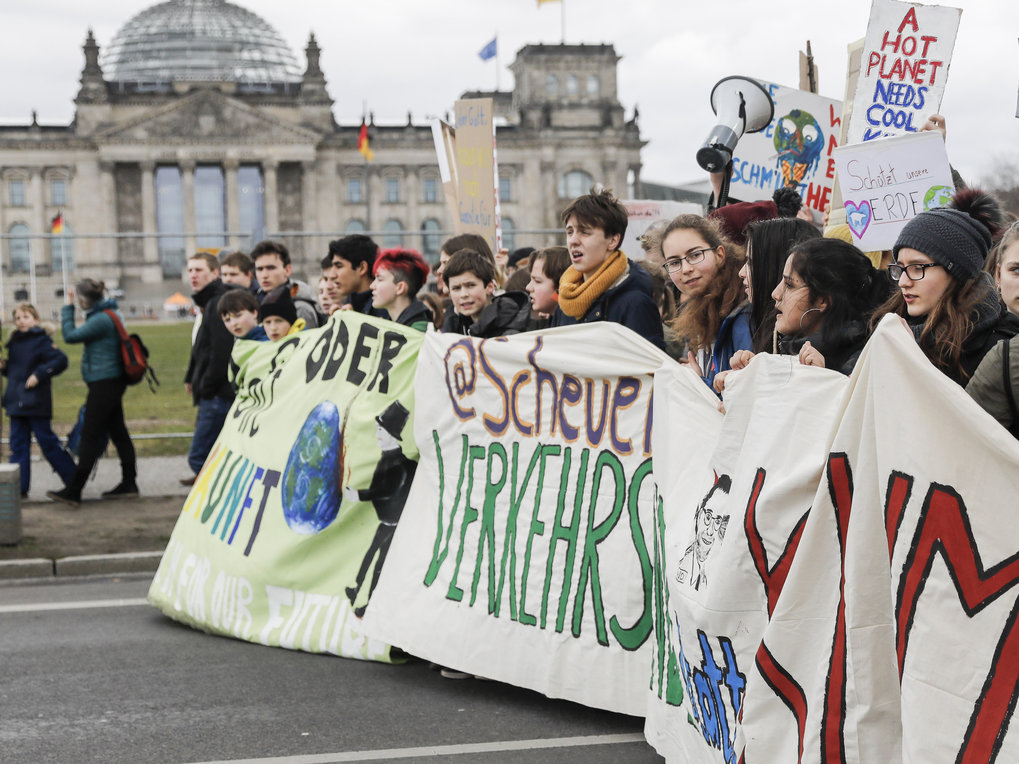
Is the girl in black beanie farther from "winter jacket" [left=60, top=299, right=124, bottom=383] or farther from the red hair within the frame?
"winter jacket" [left=60, top=299, right=124, bottom=383]

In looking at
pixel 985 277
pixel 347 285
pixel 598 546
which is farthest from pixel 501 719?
pixel 347 285

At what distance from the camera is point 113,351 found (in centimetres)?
1057

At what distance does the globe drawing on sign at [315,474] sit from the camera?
6.14 metres

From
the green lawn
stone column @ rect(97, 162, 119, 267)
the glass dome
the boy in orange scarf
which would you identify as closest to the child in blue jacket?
the green lawn

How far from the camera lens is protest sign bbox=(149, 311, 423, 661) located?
236 inches

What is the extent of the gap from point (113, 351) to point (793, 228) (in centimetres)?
726

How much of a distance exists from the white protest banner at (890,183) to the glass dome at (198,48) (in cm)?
9736

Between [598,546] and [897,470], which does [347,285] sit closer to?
[598,546]

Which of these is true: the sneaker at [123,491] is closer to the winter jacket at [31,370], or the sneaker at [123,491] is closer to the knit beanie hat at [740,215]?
the winter jacket at [31,370]

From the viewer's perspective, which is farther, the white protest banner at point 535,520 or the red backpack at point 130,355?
the red backpack at point 130,355

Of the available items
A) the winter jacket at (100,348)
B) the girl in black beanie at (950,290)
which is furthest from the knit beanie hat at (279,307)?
the girl in black beanie at (950,290)

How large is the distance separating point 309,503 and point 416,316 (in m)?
1.08

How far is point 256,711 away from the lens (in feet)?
17.2

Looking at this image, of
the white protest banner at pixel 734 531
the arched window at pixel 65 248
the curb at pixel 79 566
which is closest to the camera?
the white protest banner at pixel 734 531
